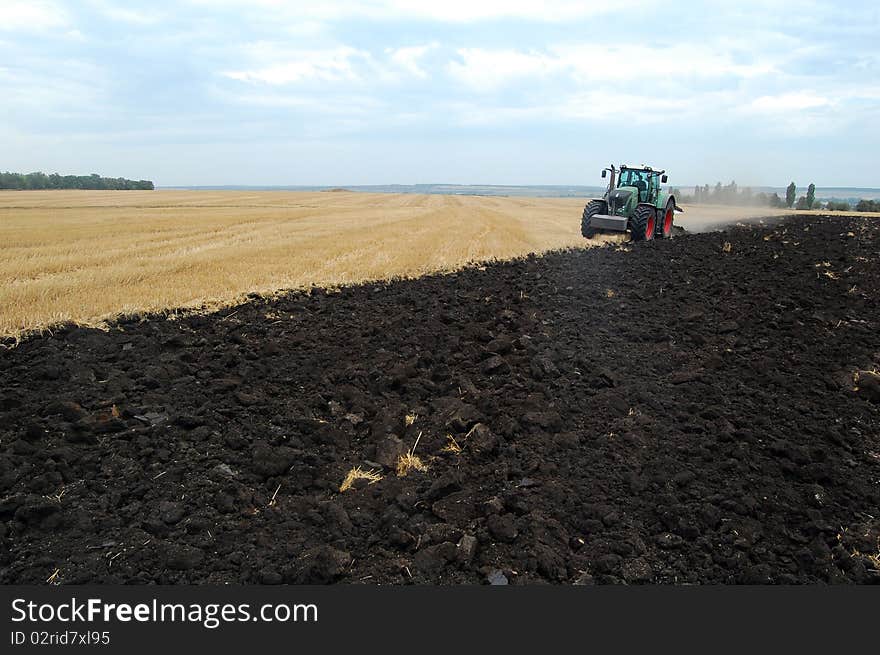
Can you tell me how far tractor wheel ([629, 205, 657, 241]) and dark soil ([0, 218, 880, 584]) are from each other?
10.5 m

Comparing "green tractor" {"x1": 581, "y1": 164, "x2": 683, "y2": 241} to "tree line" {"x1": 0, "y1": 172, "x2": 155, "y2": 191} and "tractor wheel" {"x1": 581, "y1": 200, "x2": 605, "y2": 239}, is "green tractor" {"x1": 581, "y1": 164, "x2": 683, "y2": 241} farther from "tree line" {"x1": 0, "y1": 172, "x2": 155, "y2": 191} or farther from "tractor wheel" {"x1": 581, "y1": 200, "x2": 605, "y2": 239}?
"tree line" {"x1": 0, "y1": 172, "x2": 155, "y2": 191}

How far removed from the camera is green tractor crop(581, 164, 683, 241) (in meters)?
19.6

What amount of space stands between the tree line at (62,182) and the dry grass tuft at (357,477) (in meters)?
86.1

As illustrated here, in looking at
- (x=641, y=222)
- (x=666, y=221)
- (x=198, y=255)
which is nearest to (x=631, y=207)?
→ (x=641, y=222)

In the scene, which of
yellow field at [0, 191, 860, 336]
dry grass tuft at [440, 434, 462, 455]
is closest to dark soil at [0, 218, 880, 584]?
dry grass tuft at [440, 434, 462, 455]

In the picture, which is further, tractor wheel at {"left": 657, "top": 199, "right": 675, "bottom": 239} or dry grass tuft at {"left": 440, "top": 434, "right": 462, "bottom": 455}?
tractor wheel at {"left": 657, "top": 199, "right": 675, "bottom": 239}

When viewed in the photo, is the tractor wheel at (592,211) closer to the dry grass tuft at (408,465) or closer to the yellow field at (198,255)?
the yellow field at (198,255)

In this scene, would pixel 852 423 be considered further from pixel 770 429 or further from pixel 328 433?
pixel 328 433

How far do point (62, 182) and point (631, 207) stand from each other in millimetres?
87048

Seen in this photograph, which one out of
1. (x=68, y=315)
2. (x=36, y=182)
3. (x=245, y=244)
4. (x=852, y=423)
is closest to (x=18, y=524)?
(x=68, y=315)

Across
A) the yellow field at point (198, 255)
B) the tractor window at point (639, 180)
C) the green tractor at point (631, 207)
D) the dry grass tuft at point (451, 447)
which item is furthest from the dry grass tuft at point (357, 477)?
the tractor window at point (639, 180)

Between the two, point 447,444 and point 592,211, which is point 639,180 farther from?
point 447,444

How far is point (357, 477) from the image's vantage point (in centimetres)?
502

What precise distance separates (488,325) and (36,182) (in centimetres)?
9121
